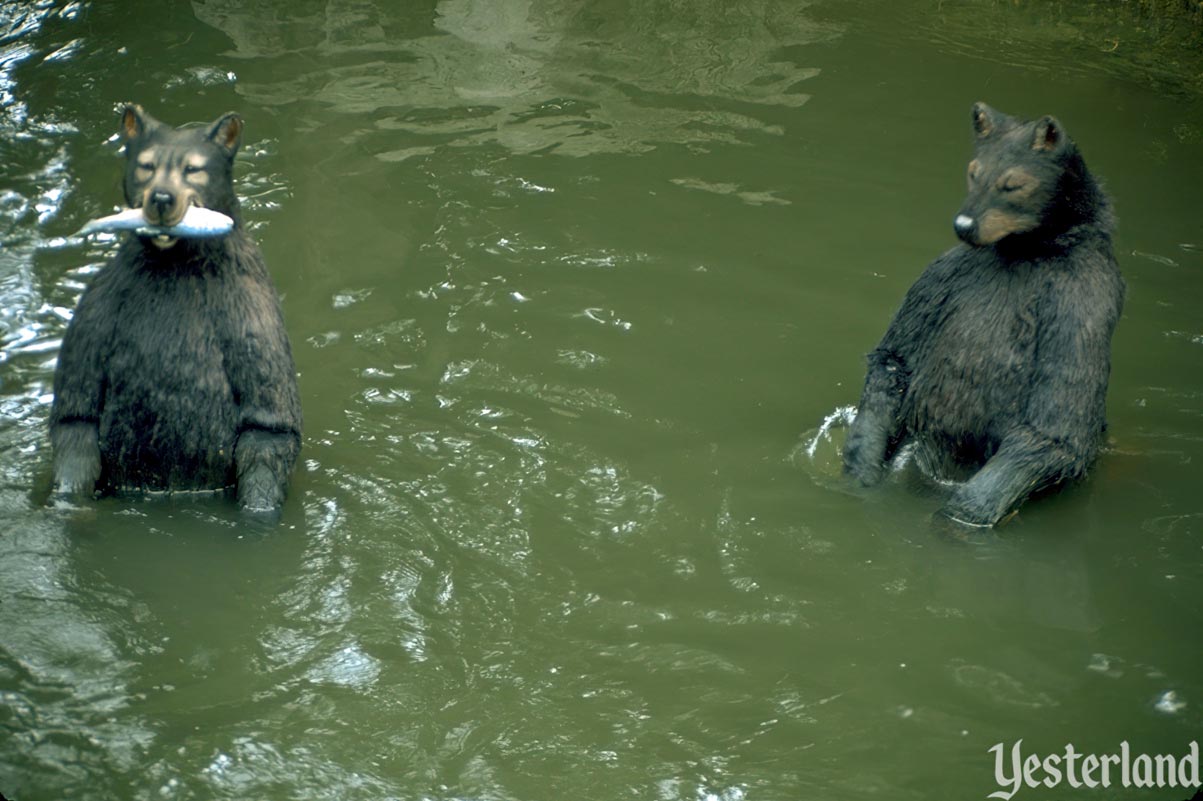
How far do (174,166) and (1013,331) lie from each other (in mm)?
3870

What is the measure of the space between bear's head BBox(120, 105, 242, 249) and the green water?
138 centimetres

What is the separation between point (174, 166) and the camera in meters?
5.94

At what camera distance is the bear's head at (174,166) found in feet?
19.2

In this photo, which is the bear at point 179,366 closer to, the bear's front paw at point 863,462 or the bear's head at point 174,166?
the bear's head at point 174,166

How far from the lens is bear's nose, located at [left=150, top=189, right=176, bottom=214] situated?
581 centimetres

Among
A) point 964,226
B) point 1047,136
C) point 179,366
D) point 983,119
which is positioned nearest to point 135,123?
point 179,366

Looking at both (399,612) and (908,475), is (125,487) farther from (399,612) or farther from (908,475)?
(908,475)

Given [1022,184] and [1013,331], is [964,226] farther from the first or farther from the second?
[1013,331]

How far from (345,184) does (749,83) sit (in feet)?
12.0

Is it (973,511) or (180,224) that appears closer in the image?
(180,224)

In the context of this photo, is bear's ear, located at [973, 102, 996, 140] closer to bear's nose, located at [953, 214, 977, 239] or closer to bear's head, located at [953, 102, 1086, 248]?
bear's head, located at [953, 102, 1086, 248]

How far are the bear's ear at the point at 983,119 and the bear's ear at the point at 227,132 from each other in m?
3.39

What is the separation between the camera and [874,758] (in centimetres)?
507

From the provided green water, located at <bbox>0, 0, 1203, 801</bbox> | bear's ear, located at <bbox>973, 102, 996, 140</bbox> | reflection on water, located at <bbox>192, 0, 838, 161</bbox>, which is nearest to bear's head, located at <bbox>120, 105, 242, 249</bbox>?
green water, located at <bbox>0, 0, 1203, 801</bbox>
